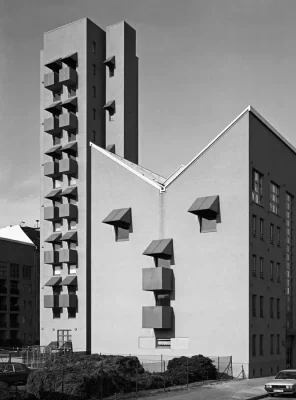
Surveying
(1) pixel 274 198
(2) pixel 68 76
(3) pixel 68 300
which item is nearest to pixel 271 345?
(1) pixel 274 198

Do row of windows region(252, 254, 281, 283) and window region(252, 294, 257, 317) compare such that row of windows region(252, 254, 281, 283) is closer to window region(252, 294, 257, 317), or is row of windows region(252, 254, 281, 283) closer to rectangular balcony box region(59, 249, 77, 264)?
window region(252, 294, 257, 317)

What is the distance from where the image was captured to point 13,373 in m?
43.7

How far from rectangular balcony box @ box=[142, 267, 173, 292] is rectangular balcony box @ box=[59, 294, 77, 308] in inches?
555

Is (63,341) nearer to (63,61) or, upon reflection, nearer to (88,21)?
(63,61)

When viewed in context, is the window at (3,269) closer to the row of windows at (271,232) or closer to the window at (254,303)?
the row of windows at (271,232)

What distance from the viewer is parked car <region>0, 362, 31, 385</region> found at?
43031 mm

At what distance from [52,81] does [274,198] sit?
30.2 meters

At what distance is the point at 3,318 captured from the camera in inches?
4316

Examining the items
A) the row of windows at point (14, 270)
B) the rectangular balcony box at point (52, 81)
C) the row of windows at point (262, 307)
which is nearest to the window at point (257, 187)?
the row of windows at point (262, 307)

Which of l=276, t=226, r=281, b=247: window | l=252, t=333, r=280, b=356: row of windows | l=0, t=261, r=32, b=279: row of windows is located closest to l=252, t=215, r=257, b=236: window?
l=276, t=226, r=281, b=247: window

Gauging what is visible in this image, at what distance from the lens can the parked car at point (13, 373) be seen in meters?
43.0

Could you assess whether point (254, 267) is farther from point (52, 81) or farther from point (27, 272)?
point (27, 272)

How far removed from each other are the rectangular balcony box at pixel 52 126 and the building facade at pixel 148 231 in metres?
0.14

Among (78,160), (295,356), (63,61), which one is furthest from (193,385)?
A: (63,61)
